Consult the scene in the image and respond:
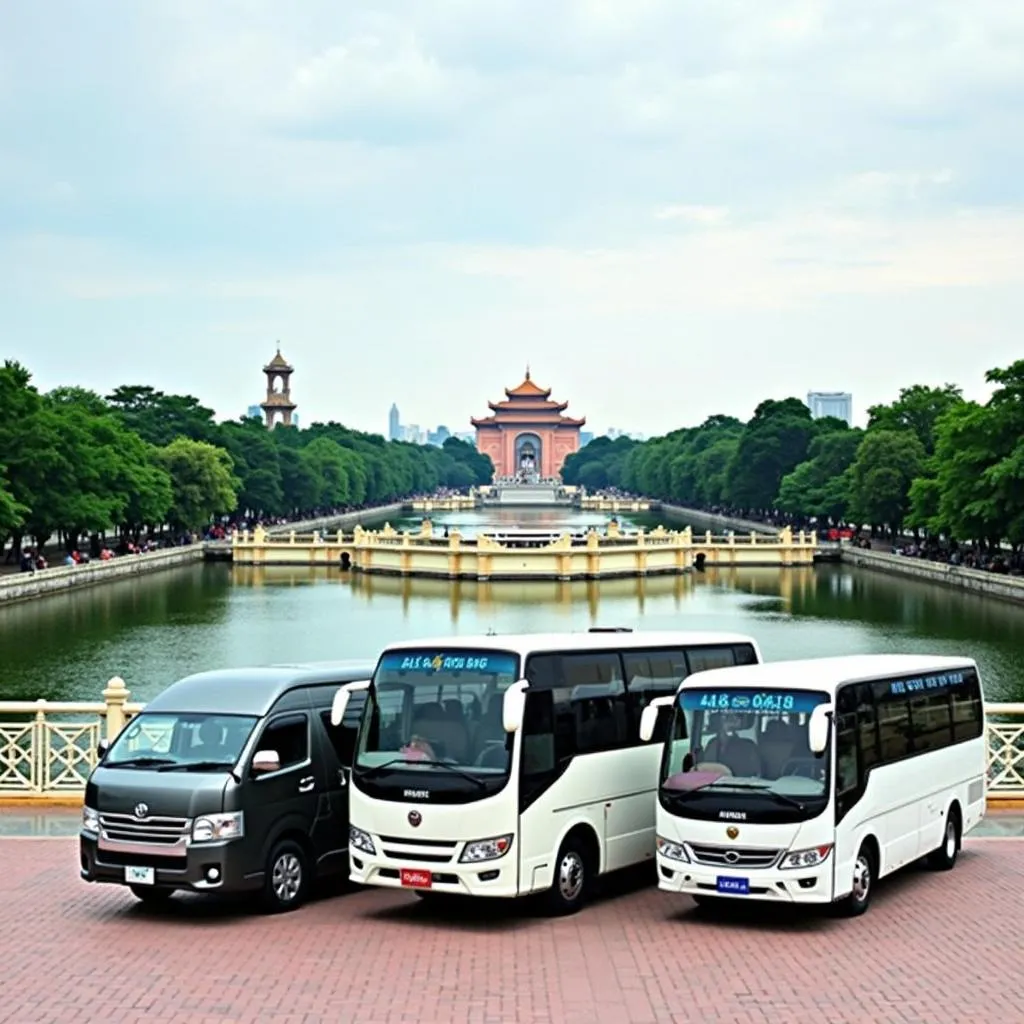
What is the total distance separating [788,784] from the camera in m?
12.0

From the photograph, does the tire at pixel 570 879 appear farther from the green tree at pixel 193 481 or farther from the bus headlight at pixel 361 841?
the green tree at pixel 193 481

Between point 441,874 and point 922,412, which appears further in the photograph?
point 922,412

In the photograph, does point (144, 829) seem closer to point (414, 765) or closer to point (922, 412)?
point (414, 765)

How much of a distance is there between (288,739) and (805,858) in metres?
4.17

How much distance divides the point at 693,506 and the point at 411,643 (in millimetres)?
135561

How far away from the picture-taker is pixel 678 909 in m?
13.0

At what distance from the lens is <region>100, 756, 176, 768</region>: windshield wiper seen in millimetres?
12469

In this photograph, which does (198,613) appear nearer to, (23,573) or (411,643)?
(23,573)

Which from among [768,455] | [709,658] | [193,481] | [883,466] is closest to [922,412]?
[883,466]

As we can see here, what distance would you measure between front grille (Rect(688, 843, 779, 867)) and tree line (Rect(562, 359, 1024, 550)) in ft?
152

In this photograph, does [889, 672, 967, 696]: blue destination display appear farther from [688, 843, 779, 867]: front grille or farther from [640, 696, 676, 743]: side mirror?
[688, 843, 779, 867]: front grille

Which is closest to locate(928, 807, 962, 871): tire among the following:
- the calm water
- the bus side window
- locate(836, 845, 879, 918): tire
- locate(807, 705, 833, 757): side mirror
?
locate(836, 845, 879, 918): tire

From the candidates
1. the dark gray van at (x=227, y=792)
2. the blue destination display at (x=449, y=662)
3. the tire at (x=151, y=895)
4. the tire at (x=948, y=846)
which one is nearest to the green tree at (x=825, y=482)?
the tire at (x=948, y=846)

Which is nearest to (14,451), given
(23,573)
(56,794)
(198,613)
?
(23,573)
